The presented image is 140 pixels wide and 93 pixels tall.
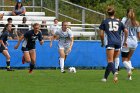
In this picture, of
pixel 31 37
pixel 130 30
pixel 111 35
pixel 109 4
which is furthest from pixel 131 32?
pixel 109 4

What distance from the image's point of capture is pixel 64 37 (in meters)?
23.6

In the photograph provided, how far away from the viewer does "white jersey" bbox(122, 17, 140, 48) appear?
19.3 metres

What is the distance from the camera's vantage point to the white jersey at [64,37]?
23.5 m

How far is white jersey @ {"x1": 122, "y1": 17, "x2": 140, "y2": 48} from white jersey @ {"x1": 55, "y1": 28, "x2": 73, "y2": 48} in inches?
165

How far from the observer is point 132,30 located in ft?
64.4

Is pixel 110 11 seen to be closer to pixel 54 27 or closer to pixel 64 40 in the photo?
pixel 64 40

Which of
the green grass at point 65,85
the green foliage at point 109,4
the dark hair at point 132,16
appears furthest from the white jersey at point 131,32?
the green foliage at point 109,4

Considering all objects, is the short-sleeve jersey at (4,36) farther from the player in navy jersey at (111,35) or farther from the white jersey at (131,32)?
the player in navy jersey at (111,35)

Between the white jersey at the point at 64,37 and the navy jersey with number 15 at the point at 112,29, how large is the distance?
573 cm

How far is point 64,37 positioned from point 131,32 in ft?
14.9

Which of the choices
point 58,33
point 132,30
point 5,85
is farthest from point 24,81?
point 58,33

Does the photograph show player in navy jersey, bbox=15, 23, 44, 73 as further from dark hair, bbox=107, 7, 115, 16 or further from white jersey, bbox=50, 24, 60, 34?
white jersey, bbox=50, 24, 60, 34

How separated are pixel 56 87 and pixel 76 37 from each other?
1343 cm

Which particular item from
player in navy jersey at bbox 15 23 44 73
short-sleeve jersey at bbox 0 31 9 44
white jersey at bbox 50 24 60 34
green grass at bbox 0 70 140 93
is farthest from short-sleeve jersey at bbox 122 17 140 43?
white jersey at bbox 50 24 60 34
